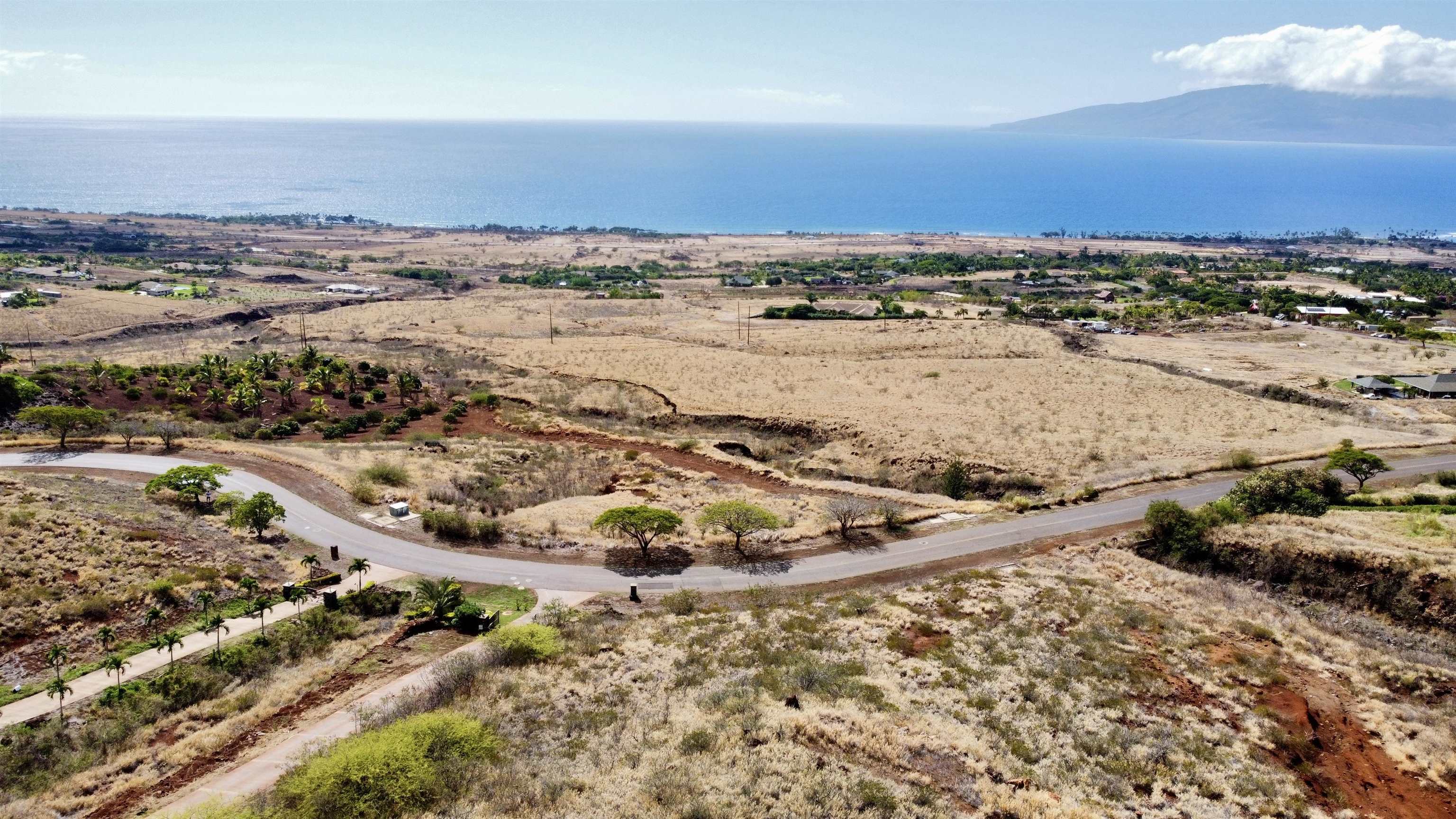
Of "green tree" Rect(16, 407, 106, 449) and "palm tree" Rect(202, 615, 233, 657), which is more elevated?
"green tree" Rect(16, 407, 106, 449)

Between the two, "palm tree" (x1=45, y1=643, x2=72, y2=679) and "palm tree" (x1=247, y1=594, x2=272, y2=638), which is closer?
"palm tree" (x1=45, y1=643, x2=72, y2=679)

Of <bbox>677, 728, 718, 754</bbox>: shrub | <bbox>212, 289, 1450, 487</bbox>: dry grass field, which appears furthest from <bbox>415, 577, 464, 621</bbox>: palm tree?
<bbox>212, 289, 1450, 487</bbox>: dry grass field

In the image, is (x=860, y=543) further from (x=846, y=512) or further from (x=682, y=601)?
(x=682, y=601)

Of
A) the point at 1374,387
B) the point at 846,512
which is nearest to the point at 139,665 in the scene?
the point at 846,512

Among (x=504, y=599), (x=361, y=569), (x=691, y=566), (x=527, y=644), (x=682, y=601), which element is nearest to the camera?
(x=527, y=644)

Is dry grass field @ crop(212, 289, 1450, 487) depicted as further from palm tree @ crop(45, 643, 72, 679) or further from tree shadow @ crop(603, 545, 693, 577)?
palm tree @ crop(45, 643, 72, 679)
